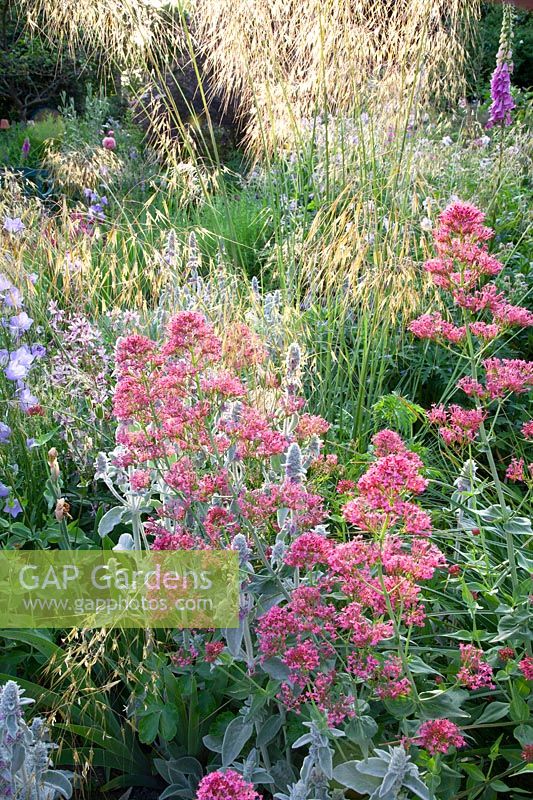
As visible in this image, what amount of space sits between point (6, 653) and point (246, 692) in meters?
0.71

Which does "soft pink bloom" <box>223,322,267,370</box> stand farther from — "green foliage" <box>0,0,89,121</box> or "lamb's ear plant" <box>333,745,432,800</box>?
"green foliage" <box>0,0,89,121</box>

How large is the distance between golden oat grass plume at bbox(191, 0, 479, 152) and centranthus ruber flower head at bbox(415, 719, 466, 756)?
2289 millimetres

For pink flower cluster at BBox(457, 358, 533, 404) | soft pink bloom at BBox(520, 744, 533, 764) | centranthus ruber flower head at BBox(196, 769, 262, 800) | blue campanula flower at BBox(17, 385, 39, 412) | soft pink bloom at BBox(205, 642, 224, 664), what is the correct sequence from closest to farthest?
centranthus ruber flower head at BBox(196, 769, 262, 800) < soft pink bloom at BBox(520, 744, 533, 764) < soft pink bloom at BBox(205, 642, 224, 664) < pink flower cluster at BBox(457, 358, 533, 404) < blue campanula flower at BBox(17, 385, 39, 412)

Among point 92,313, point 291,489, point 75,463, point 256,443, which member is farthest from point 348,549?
point 92,313

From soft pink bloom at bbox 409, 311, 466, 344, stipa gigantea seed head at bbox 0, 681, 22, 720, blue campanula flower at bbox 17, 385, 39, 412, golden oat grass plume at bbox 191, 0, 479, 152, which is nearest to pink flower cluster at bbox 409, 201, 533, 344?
soft pink bloom at bbox 409, 311, 466, 344

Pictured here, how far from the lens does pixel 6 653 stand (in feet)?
6.42

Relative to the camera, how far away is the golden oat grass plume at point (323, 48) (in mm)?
3170

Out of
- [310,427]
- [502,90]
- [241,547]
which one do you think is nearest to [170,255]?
[310,427]

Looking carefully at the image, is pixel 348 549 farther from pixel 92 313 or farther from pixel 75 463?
pixel 92 313

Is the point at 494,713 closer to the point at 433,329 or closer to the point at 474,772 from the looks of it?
the point at 474,772

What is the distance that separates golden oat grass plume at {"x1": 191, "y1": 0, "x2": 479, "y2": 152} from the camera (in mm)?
3170

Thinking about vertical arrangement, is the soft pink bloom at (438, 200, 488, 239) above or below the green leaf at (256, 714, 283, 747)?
above

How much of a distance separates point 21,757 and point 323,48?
2.75 meters

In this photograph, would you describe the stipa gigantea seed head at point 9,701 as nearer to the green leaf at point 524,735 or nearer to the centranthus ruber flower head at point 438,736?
the centranthus ruber flower head at point 438,736
